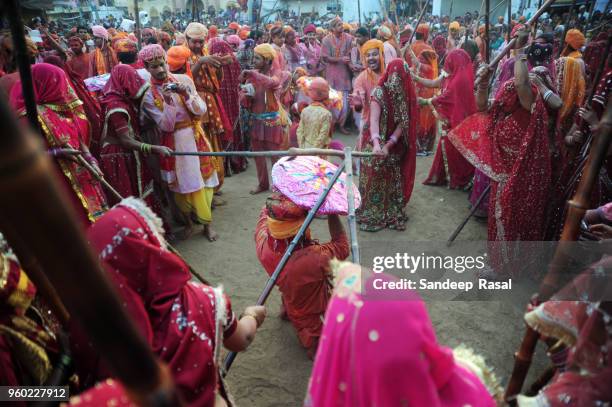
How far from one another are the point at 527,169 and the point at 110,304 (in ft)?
12.6

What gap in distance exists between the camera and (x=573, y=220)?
5.59 feet

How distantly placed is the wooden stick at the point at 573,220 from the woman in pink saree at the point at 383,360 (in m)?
0.84

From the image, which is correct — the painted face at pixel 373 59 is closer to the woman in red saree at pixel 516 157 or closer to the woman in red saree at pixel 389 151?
the woman in red saree at pixel 389 151

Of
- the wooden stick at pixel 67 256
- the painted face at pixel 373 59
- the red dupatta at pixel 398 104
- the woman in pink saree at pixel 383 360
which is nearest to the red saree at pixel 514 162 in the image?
the red dupatta at pixel 398 104

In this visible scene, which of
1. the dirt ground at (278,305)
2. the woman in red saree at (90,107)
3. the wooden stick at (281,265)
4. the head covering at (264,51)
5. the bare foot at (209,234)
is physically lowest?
the dirt ground at (278,305)

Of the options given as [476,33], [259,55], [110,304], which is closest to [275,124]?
[259,55]

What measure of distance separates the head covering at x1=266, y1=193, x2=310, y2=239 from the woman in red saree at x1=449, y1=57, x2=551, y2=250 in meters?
2.10

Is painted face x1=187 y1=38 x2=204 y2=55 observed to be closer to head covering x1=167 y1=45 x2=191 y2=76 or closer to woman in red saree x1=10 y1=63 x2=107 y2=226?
head covering x1=167 y1=45 x2=191 y2=76

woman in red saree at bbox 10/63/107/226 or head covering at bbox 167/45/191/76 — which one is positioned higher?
head covering at bbox 167/45/191/76

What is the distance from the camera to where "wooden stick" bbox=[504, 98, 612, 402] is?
1.48 metres

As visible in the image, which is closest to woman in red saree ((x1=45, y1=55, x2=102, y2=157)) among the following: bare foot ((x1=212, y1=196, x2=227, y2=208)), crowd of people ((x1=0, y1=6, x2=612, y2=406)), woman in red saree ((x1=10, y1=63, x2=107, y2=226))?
crowd of people ((x1=0, y1=6, x2=612, y2=406))

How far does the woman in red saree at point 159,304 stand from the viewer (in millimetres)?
1390

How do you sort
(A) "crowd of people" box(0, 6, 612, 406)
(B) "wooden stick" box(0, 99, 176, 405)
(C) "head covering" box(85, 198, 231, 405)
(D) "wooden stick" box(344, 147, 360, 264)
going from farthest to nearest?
(D) "wooden stick" box(344, 147, 360, 264), (C) "head covering" box(85, 198, 231, 405), (A) "crowd of people" box(0, 6, 612, 406), (B) "wooden stick" box(0, 99, 176, 405)

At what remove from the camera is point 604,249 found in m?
2.43
